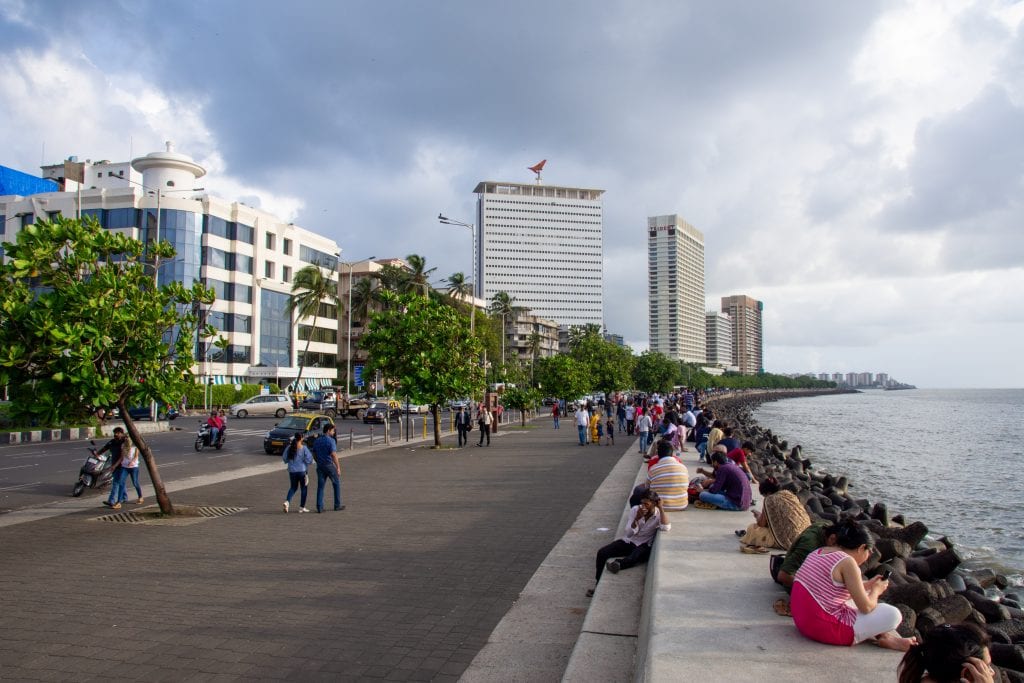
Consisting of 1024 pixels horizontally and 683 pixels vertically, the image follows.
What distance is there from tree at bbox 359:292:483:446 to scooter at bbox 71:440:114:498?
11.1 metres

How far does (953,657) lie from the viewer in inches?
129

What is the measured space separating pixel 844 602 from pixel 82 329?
10.6 m

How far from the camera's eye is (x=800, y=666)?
4480mm

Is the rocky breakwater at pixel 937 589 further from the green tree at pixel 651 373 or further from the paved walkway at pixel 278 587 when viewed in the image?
the green tree at pixel 651 373

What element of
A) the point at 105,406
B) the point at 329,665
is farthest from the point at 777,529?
the point at 105,406

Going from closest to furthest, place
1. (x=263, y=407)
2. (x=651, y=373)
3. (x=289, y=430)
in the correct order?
(x=289, y=430)
(x=263, y=407)
(x=651, y=373)

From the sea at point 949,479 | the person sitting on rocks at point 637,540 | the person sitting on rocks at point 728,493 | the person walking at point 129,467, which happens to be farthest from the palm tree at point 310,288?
the person sitting on rocks at point 637,540

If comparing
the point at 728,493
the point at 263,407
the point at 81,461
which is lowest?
the point at 81,461

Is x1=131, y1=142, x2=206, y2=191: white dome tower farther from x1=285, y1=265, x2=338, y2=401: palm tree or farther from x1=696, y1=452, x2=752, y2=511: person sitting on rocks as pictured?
x1=696, y1=452, x2=752, y2=511: person sitting on rocks

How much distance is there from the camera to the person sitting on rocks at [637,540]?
305 inches

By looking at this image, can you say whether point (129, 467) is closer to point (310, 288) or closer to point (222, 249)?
point (310, 288)

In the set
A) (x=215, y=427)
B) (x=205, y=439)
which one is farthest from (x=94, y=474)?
(x=205, y=439)

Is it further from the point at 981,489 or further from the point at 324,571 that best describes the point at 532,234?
the point at 324,571

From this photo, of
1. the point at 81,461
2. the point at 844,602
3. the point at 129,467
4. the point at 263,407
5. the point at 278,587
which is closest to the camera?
the point at 844,602
